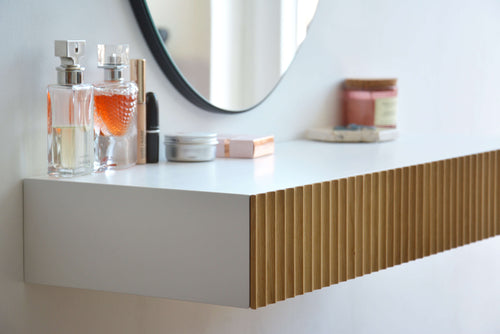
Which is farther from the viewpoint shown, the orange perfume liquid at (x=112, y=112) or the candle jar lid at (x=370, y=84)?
the candle jar lid at (x=370, y=84)

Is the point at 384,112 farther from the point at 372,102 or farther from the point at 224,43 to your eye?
the point at 224,43

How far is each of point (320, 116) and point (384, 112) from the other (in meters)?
0.16

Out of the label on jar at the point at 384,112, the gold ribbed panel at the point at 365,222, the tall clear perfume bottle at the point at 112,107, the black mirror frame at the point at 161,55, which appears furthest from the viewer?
the label on jar at the point at 384,112

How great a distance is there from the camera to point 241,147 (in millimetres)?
1352

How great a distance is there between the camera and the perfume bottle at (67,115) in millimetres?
1028

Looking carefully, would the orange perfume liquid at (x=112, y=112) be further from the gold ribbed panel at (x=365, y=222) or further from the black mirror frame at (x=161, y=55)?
the gold ribbed panel at (x=365, y=222)

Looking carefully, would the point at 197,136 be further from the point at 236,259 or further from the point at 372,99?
the point at 372,99

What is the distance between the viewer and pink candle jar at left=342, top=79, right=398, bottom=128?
178 cm

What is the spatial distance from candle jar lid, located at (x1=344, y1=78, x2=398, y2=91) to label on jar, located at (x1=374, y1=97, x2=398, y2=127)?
0.03 meters

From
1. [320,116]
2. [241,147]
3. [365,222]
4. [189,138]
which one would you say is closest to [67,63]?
[189,138]

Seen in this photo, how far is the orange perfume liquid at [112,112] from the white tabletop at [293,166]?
0.07 m

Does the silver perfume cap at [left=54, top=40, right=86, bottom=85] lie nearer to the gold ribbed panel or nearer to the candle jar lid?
the gold ribbed panel

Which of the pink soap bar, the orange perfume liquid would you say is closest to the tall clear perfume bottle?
the orange perfume liquid

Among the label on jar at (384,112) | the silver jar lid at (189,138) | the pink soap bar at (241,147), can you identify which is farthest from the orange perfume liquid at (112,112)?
the label on jar at (384,112)
